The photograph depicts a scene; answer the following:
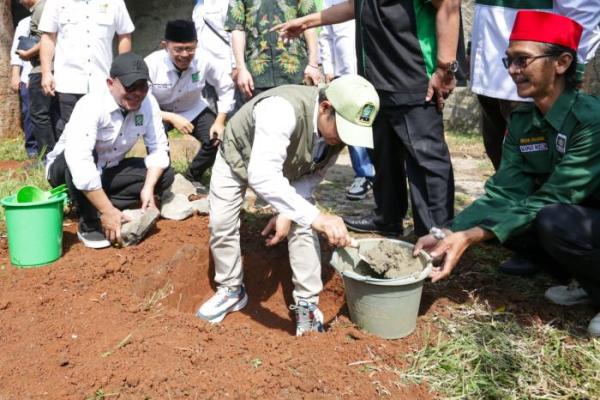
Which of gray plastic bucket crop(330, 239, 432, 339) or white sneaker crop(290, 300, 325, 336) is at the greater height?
gray plastic bucket crop(330, 239, 432, 339)

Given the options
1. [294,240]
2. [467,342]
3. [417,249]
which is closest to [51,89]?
[294,240]

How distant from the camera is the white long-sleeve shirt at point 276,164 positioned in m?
2.63

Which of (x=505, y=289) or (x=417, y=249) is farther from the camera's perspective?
(x=505, y=289)

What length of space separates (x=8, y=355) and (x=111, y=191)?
1.56 meters

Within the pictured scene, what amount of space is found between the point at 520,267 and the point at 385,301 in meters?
1.18

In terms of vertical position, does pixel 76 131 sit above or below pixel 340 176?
above

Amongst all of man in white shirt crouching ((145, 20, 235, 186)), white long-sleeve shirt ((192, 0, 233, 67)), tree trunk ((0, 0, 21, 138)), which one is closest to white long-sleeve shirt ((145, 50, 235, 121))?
man in white shirt crouching ((145, 20, 235, 186))

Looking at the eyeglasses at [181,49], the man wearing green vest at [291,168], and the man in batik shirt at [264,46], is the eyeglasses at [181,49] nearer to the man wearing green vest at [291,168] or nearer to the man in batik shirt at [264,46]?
the man in batik shirt at [264,46]

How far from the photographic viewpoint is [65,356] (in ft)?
8.26

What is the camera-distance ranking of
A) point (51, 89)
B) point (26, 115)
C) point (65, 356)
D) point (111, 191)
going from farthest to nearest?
point (26, 115) < point (51, 89) < point (111, 191) < point (65, 356)

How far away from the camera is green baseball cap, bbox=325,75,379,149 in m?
2.56

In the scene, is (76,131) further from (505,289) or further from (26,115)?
(26,115)

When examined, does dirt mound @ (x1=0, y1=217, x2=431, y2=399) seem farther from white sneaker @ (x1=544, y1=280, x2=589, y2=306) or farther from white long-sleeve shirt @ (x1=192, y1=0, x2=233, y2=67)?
white long-sleeve shirt @ (x1=192, y1=0, x2=233, y2=67)

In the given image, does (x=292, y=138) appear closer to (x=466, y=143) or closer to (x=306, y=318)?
(x=306, y=318)
